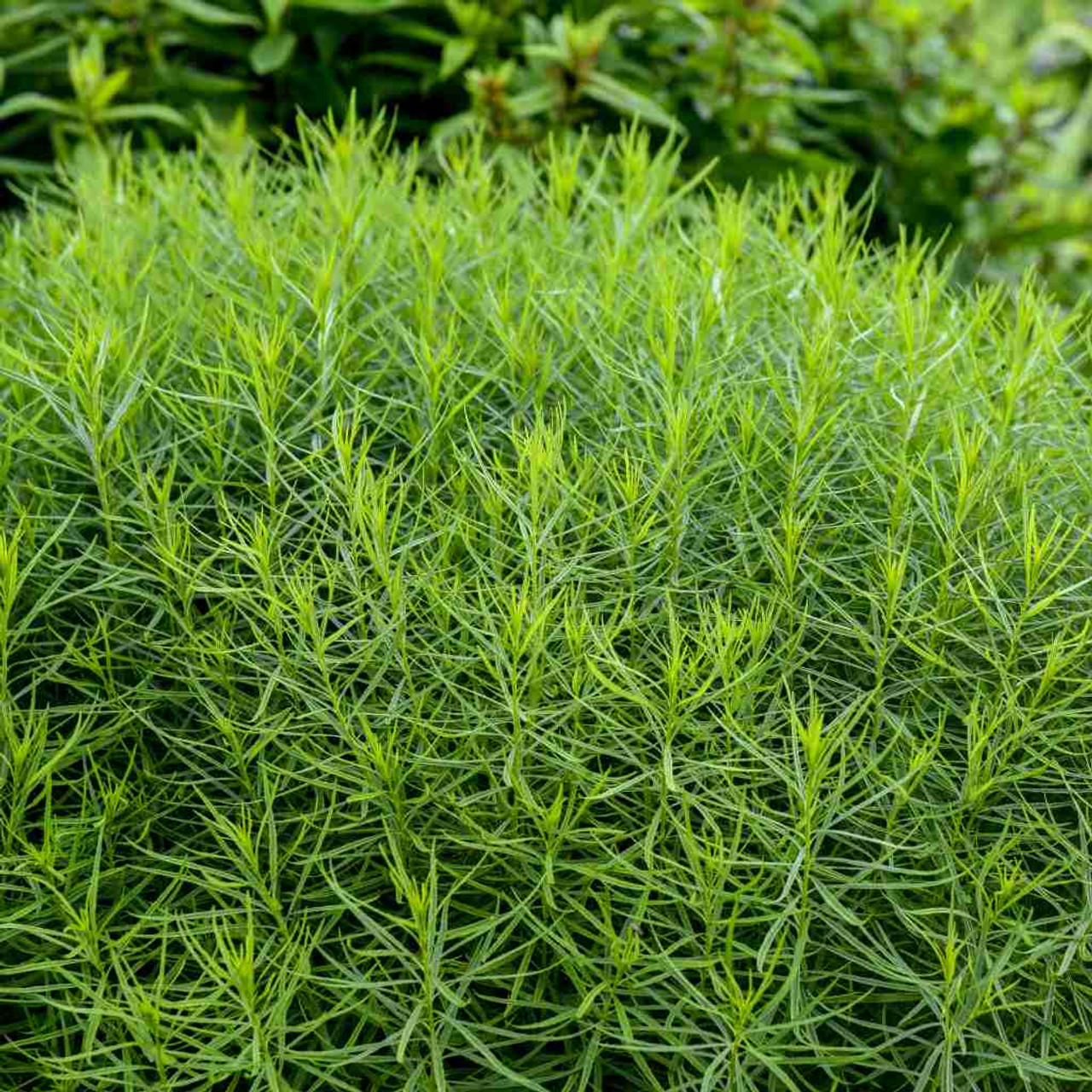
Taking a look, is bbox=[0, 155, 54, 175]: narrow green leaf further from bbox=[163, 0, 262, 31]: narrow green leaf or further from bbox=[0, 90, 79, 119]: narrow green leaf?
bbox=[163, 0, 262, 31]: narrow green leaf

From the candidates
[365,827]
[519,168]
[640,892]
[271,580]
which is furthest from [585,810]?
[519,168]

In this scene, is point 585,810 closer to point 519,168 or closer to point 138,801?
point 138,801

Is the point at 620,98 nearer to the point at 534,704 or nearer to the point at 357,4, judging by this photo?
the point at 357,4

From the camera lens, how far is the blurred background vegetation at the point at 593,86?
3.16 m

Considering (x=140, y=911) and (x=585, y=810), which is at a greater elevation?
(x=585, y=810)

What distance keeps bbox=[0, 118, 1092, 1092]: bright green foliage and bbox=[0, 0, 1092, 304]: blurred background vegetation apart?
1306mm

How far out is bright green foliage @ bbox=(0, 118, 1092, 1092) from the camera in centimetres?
135

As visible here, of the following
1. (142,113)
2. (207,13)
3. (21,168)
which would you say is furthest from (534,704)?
(207,13)

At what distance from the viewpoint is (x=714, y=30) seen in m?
3.48

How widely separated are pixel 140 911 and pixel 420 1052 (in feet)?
1.18

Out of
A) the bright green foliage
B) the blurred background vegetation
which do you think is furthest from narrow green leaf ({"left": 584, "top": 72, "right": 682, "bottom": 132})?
the bright green foliage

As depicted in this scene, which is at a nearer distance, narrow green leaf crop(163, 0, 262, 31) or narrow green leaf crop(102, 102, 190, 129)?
narrow green leaf crop(102, 102, 190, 129)

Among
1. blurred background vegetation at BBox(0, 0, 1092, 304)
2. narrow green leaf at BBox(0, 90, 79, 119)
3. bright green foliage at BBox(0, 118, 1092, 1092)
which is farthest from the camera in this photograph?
blurred background vegetation at BBox(0, 0, 1092, 304)

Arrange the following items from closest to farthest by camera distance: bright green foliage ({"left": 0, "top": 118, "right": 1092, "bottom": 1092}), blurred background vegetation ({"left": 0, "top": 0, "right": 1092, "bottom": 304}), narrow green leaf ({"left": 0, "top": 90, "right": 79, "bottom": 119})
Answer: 1. bright green foliage ({"left": 0, "top": 118, "right": 1092, "bottom": 1092})
2. narrow green leaf ({"left": 0, "top": 90, "right": 79, "bottom": 119})
3. blurred background vegetation ({"left": 0, "top": 0, "right": 1092, "bottom": 304})
